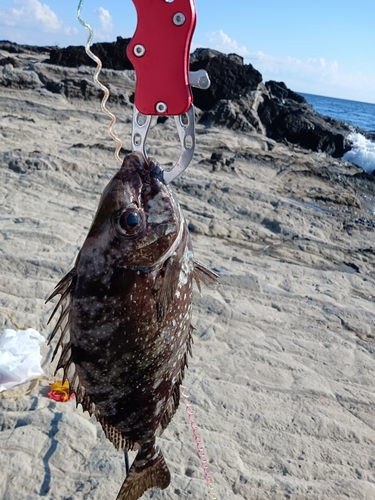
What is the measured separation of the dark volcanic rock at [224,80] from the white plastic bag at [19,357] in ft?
54.5

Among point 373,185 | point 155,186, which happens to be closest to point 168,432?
point 155,186

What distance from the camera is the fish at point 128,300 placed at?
5.97 ft

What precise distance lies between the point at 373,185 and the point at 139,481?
12576 millimetres

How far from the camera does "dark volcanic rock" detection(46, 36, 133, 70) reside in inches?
822

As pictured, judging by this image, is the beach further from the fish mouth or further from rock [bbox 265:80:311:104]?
rock [bbox 265:80:311:104]

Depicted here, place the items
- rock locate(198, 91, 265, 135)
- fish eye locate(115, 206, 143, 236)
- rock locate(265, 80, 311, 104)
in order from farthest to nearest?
rock locate(265, 80, 311, 104)
rock locate(198, 91, 265, 135)
fish eye locate(115, 206, 143, 236)

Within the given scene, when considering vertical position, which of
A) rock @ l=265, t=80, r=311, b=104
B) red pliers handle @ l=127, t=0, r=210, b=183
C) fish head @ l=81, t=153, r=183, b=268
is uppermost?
rock @ l=265, t=80, r=311, b=104

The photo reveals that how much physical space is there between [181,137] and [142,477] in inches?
68.0

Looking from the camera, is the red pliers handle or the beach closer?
the red pliers handle

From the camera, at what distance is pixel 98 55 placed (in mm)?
22062

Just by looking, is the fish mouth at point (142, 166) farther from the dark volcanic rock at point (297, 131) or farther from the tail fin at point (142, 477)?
the dark volcanic rock at point (297, 131)

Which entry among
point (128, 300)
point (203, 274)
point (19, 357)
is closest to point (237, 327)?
point (19, 357)

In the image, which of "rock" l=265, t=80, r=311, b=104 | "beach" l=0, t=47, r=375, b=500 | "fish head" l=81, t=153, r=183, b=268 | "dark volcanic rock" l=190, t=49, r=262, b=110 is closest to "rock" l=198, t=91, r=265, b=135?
"dark volcanic rock" l=190, t=49, r=262, b=110

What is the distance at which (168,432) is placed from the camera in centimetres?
394
